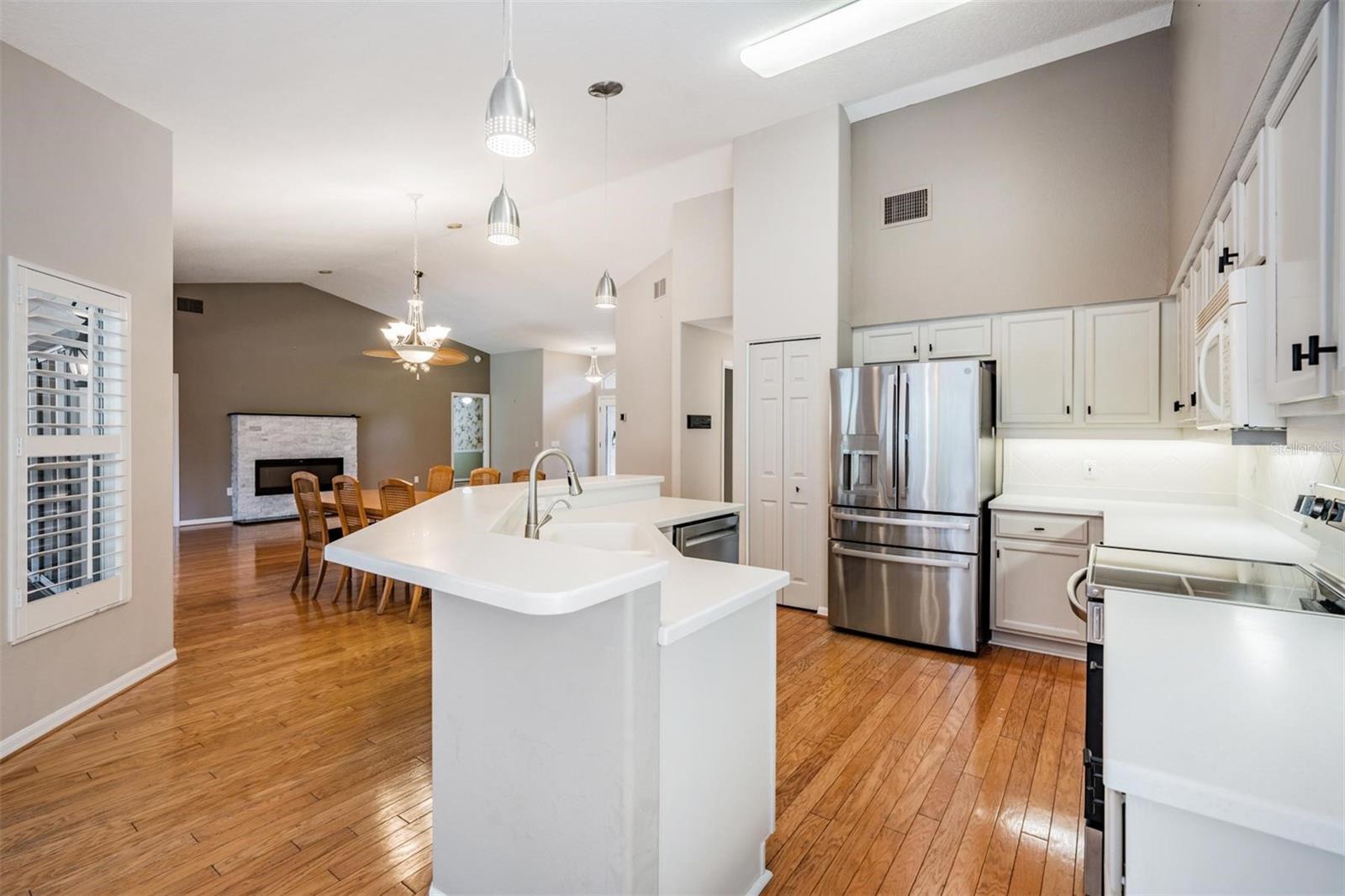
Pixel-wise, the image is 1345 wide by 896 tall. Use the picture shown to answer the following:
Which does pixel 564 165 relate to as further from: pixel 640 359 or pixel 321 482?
pixel 321 482

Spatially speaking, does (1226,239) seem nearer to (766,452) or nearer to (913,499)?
(913,499)

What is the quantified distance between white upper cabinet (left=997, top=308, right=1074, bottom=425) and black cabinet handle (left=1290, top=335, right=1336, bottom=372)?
255 centimetres

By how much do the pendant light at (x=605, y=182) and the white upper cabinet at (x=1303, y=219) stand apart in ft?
9.76

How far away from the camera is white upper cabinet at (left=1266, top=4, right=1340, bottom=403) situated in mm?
1180

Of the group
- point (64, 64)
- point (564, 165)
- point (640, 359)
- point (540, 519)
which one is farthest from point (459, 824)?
point (640, 359)

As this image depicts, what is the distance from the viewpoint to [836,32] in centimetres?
312

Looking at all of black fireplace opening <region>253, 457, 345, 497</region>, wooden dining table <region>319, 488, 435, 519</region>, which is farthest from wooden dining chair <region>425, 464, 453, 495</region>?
black fireplace opening <region>253, 457, 345, 497</region>

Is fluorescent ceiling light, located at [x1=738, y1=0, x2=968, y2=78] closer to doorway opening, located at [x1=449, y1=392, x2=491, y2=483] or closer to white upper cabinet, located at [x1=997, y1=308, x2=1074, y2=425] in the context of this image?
white upper cabinet, located at [x1=997, y1=308, x2=1074, y2=425]

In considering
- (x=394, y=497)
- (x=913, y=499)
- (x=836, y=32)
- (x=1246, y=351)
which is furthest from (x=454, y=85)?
(x=1246, y=351)

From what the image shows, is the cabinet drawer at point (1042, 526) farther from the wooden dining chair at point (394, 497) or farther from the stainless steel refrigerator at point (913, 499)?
the wooden dining chair at point (394, 497)

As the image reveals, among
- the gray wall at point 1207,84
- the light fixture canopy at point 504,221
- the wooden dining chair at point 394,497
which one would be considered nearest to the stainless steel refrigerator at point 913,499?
the gray wall at point 1207,84

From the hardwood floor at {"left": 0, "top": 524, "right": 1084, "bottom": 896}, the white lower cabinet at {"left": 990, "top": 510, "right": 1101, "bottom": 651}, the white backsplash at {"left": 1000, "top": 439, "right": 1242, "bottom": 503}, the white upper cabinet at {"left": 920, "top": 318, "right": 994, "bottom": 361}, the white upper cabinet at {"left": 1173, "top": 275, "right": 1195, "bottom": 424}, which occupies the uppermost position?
the white upper cabinet at {"left": 920, "top": 318, "right": 994, "bottom": 361}

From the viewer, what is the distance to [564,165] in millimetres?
4609

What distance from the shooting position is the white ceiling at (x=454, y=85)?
2.72m
